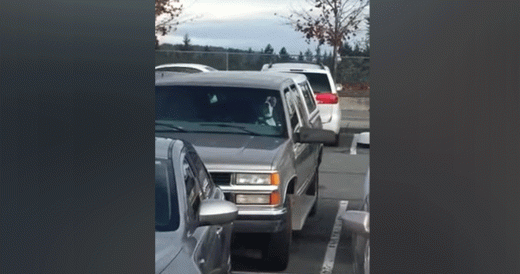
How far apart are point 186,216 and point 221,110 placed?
2.30 m

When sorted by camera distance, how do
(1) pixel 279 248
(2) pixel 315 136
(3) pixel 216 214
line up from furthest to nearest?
(2) pixel 315 136 < (1) pixel 279 248 < (3) pixel 216 214

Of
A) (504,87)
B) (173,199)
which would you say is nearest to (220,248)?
(173,199)

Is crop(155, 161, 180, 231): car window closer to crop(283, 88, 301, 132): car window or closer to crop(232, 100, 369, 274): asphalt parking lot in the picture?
crop(232, 100, 369, 274): asphalt parking lot

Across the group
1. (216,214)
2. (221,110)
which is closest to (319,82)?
(221,110)

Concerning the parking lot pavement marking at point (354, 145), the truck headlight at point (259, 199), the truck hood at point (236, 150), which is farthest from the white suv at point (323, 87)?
the truck headlight at point (259, 199)

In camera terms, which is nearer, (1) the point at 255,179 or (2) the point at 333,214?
(1) the point at 255,179

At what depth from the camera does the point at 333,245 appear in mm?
6766

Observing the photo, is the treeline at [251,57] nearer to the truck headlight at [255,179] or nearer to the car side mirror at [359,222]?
the truck headlight at [255,179]

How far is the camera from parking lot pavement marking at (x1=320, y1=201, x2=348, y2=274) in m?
6.59

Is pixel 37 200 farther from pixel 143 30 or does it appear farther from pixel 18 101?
pixel 143 30

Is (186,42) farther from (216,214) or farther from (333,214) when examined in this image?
(216,214)

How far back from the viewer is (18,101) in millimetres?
3107

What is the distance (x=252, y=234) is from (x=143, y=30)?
2.73 metres

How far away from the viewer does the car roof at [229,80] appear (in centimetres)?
663
